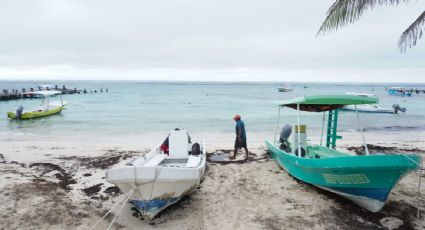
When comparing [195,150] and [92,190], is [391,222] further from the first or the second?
[92,190]

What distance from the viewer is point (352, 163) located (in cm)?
656

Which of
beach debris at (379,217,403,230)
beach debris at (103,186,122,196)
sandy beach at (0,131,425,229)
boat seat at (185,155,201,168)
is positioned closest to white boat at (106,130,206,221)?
sandy beach at (0,131,425,229)

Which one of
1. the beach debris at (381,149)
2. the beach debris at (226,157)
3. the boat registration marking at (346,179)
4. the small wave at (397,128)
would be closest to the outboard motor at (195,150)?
the beach debris at (226,157)

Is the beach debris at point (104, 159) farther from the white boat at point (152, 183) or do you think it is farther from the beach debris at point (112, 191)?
the white boat at point (152, 183)

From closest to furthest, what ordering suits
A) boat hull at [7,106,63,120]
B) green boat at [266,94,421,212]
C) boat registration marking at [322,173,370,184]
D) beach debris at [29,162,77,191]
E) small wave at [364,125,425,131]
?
green boat at [266,94,421,212] → boat registration marking at [322,173,370,184] → beach debris at [29,162,77,191] → small wave at [364,125,425,131] → boat hull at [7,106,63,120]

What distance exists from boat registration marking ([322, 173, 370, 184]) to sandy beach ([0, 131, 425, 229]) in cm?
63

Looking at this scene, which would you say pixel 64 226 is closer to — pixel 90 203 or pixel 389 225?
pixel 90 203

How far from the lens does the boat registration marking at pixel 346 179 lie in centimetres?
661

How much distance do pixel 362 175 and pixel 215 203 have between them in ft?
11.4

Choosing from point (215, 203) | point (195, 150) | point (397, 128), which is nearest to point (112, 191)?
point (195, 150)

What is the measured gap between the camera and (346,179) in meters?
6.93

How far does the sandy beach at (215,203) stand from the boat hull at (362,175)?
353 mm

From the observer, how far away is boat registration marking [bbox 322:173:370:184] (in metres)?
6.61

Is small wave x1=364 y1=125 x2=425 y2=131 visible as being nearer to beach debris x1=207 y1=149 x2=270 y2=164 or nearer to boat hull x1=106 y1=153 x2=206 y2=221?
beach debris x1=207 y1=149 x2=270 y2=164
